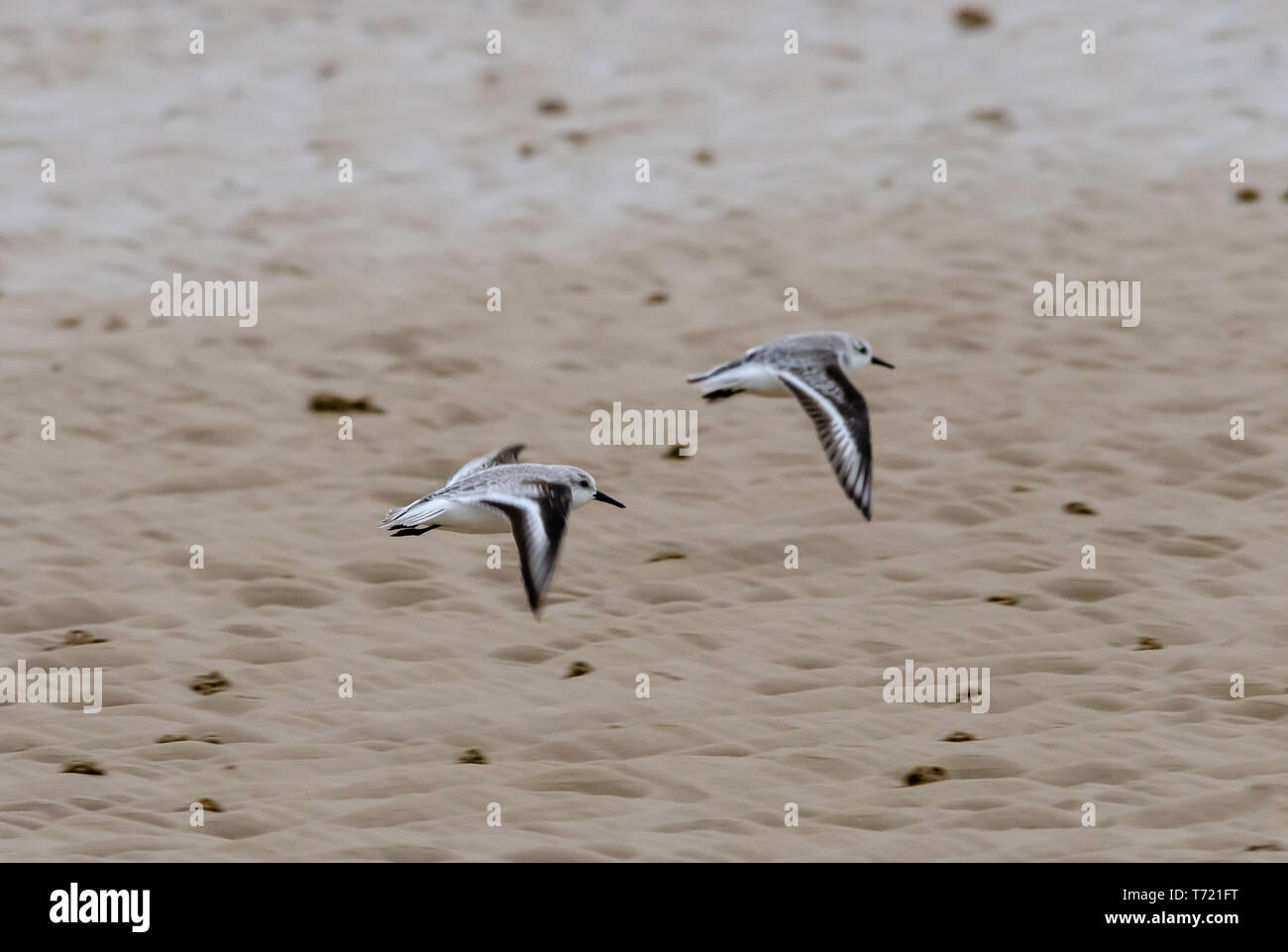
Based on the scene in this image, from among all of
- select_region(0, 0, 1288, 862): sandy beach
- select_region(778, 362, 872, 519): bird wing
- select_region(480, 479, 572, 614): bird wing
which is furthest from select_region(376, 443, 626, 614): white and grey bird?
select_region(778, 362, 872, 519): bird wing

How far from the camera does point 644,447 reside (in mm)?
8859

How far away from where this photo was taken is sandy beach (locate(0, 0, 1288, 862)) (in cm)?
591

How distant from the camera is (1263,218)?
437 inches

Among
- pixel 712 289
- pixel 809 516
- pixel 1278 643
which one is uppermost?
pixel 712 289

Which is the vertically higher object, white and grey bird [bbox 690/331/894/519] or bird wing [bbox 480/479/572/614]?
white and grey bird [bbox 690/331/894/519]

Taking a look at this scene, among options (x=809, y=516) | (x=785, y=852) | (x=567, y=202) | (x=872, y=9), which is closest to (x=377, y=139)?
(x=567, y=202)

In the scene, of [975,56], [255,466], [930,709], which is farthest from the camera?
[975,56]

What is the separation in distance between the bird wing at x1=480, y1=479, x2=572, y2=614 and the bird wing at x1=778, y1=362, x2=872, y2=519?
3.54ft

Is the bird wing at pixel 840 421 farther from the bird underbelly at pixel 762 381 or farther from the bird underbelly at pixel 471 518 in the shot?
the bird underbelly at pixel 471 518

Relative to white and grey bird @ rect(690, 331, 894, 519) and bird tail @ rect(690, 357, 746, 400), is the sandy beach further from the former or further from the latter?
bird tail @ rect(690, 357, 746, 400)

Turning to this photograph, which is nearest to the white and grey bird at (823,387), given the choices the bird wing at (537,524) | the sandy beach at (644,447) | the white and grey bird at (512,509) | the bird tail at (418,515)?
the sandy beach at (644,447)

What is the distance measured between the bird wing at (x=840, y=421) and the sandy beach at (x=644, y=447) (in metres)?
0.59
